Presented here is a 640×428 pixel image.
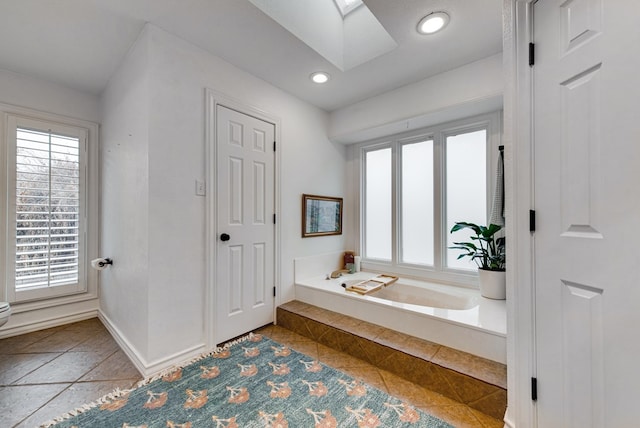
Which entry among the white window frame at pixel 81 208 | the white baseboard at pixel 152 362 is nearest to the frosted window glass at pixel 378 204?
the white baseboard at pixel 152 362

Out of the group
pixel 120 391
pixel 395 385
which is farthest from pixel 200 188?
pixel 395 385

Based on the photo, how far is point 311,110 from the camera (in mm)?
3053

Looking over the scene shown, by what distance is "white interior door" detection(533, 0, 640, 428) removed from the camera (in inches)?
33.1

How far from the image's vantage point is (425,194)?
3014 mm

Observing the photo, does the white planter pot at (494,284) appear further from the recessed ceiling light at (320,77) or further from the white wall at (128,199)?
the white wall at (128,199)

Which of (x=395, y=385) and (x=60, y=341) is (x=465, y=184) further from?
(x=60, y=341)

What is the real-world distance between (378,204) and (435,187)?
746 mm

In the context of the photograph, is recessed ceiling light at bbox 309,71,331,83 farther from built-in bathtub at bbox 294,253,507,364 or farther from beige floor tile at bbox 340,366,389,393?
beige floor tile at bbox 340,366,389,393

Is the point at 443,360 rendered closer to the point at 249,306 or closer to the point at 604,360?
the point at 604,360

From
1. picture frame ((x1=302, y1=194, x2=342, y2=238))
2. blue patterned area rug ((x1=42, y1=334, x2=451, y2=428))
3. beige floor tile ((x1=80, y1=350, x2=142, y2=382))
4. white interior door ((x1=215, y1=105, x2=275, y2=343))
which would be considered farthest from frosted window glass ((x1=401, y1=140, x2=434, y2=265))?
beige floor tile ((x1=80, y1=350, x2=142, y2=382))

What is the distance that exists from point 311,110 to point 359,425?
289 cm

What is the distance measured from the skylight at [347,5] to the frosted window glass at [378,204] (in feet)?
5.11

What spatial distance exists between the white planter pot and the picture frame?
5.54 feet

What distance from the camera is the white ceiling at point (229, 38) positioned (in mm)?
1647
